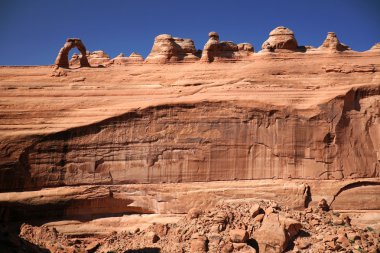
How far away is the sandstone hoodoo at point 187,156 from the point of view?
51.6 ft

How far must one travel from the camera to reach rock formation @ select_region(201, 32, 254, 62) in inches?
752

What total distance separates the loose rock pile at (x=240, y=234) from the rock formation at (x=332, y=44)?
732 cm

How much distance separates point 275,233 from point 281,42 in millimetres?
9072

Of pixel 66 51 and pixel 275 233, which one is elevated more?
pixel 66 51

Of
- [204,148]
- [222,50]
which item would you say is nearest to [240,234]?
[204,148]

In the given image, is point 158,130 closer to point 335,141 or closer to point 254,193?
point 254,193

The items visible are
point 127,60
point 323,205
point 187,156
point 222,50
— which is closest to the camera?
point 323,205

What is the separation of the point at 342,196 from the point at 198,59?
8652 mm

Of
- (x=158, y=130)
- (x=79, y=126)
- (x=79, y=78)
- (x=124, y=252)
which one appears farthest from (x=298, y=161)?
(x=79, y=78)

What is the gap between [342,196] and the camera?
54.6 ft

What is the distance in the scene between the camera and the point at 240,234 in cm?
1430

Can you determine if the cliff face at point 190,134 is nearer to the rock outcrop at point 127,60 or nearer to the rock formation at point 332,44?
the rock formation at point 332,44

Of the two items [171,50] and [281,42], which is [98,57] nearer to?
[171,50]

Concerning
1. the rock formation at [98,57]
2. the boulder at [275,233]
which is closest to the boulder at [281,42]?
the boulder at [275,233]
